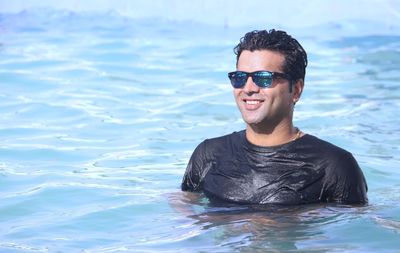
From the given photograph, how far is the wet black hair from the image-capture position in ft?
15.0

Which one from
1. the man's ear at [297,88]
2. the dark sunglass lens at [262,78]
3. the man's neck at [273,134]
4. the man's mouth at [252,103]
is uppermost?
the dark sunglass lens at [262,78]

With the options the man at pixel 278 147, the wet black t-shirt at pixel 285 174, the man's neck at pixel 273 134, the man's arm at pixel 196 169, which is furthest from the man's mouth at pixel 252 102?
the man's arm at pixel 196 169

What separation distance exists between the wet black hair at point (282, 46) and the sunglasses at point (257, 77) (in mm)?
62

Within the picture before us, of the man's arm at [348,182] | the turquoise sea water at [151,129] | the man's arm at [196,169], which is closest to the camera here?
the man's arm at [348,182]

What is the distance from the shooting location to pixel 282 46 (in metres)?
4.57

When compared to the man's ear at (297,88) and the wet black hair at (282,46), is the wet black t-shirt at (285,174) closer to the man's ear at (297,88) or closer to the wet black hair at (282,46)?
the man's ear at (297,88)

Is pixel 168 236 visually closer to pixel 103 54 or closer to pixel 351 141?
pixel 351 141

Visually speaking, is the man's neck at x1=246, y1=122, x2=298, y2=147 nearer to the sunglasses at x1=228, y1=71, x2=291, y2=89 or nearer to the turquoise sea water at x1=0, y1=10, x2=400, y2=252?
the sunglasses at x1=228, y1=71, x2=291, y2=89

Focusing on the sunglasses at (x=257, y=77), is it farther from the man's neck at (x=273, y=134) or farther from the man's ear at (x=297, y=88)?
the man's neck at (x=273, y=134)

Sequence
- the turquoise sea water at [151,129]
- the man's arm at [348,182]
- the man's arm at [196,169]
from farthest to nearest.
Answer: the man's arm at [196,169]
the turquoise sea water at [151,129]
the man's arm at [348,182]

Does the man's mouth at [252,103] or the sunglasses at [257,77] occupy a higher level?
the sunglasses at [257,77]

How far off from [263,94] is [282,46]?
24 centimetres

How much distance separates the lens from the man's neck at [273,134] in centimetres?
462

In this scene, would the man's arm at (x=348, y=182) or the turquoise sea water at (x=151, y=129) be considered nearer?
the man's arm at (x=348, y=182)
